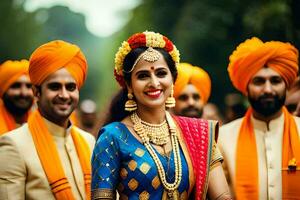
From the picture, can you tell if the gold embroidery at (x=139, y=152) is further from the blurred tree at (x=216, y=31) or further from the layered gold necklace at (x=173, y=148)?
the blurred tree at (x=216, y=31)

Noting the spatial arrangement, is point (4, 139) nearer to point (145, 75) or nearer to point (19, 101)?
point (145, 75)

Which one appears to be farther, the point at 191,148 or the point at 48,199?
the point at 48,199

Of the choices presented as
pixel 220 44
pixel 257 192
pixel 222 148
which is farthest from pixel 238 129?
pixel 220 44

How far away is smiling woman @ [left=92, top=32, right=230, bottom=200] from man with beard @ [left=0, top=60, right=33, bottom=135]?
10.7 ft

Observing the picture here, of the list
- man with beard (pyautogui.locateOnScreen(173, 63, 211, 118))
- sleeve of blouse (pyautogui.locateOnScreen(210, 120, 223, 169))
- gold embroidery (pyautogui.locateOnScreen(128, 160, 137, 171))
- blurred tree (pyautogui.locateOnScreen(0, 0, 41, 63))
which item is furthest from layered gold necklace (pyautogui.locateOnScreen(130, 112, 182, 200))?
blurred tree (pyautogui.locateOnScreen(0, 0, 41, 63))

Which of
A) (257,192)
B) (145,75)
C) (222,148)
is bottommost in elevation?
(257,192)

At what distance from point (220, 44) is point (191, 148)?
62.9 ft

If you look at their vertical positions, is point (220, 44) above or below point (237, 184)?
above

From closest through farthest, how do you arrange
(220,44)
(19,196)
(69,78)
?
(19,196), (69,78), (220,44)

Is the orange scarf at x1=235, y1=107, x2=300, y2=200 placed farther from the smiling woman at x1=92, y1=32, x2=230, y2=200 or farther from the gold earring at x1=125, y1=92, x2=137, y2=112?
the gold earring at x1=125, y1=92, x2=137, y2=112

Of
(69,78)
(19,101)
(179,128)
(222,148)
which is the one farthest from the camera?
(19,101)

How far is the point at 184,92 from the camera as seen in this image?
356 inches

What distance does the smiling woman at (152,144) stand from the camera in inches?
190

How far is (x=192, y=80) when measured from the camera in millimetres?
9258
